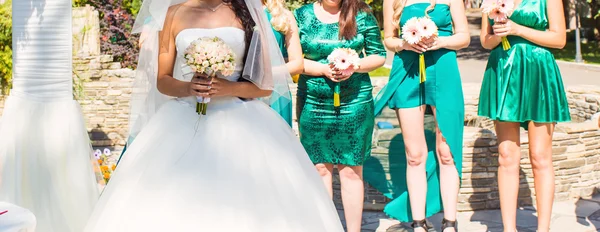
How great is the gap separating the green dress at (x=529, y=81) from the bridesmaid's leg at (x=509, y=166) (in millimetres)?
116

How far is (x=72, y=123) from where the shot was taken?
4.97 meters

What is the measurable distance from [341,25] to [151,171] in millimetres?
2076

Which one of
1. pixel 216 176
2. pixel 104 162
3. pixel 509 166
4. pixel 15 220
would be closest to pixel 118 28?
pixel 104 162

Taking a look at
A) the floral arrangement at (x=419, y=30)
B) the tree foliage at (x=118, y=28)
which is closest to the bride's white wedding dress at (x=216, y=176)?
the floral arrangement at (x=419, y=30)

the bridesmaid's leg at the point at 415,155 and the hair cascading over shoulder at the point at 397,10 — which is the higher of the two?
the hair cascading over shoulder at the point at 397,10

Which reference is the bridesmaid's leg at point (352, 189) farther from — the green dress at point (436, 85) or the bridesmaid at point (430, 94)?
the green dress at point (436, 85)

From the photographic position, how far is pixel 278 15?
5090 mm

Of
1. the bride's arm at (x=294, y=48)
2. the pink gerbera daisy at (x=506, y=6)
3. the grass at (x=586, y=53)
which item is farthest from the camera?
the grass at (x=586, y=53)

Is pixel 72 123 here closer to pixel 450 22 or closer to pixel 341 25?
pixel 341 25

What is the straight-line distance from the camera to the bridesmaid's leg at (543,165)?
Answer: 5.42m

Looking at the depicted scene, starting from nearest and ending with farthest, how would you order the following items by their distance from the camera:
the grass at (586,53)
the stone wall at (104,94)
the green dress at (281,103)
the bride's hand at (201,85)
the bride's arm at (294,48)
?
the bride's hand at (201,85), the bride's arm at (294,48), the green dress at (281,103), the stone wall at (104,94), the grass at (586,53)

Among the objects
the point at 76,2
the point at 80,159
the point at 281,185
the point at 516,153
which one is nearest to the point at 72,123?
the point at 80,159

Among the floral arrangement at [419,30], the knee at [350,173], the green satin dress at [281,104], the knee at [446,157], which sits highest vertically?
the floral arrangement at [419,30]

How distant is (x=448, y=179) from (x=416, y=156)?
298mm
